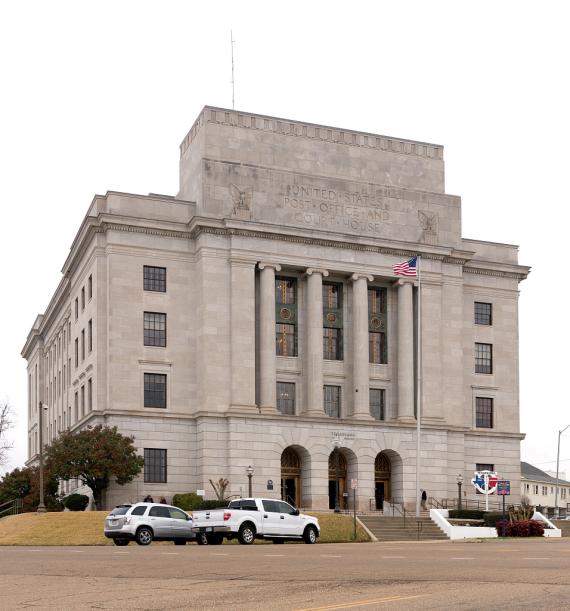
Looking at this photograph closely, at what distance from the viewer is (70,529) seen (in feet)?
166

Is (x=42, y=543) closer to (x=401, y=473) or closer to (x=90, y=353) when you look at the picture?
(x=90, y=353)

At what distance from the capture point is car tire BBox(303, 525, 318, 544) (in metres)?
44.5

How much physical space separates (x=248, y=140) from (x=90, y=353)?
17.2 metres

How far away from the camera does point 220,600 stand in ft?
58.4

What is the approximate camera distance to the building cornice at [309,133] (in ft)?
231

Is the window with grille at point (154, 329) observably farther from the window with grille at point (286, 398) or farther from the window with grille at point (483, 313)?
the window with grille at point (483, 313)

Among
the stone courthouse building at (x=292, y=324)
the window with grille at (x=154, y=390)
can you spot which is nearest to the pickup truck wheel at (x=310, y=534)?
the stone courthouse building at (x=292, y=324)

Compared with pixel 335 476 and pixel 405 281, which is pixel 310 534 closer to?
pixel 335 476

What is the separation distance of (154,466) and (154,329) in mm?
8470

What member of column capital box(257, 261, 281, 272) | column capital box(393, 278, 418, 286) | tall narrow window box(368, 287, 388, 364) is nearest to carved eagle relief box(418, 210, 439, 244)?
column capital box(393, 278, 418, 286)

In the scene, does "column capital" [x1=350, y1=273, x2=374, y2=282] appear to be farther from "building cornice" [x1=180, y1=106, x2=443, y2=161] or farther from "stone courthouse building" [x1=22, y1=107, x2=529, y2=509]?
"building cornice" [x1=180, y1=106, x2=443, y2=161]

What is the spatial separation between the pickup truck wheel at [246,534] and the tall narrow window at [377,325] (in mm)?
31428

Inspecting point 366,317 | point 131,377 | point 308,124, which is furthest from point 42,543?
point 308,124

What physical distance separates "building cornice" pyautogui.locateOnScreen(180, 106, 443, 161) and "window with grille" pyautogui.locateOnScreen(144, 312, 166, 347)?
12462mm
